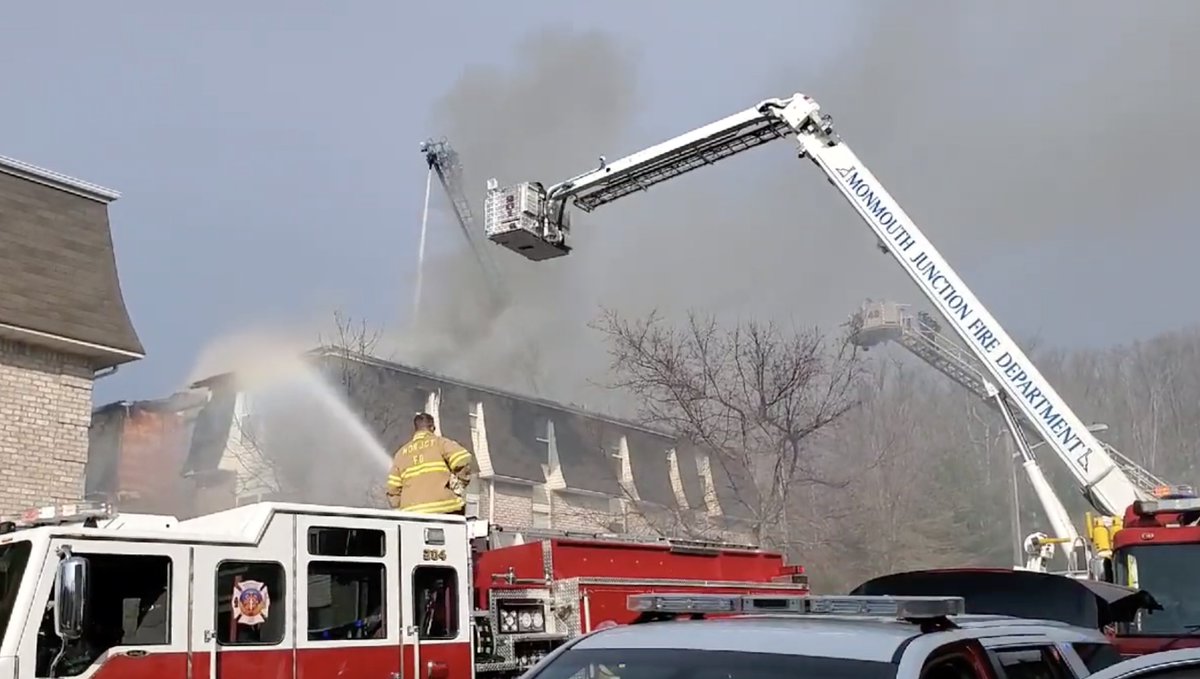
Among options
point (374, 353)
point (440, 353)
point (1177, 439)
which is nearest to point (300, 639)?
point (374, 353)

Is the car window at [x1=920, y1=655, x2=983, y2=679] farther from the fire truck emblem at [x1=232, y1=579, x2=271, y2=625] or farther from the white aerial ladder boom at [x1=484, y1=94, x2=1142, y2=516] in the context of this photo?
the white aerial ladder boom at [x1=484, y1=94, x2=1142, y2=516]

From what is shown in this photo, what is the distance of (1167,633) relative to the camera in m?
6.84

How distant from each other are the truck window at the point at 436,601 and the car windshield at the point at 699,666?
329cm

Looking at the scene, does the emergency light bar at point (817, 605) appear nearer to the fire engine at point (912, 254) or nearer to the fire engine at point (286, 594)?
the fire engine at point (286, 594)

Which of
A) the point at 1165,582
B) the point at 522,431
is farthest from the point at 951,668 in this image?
the point at 522,431

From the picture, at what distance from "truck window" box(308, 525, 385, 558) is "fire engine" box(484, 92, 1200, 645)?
4677mm

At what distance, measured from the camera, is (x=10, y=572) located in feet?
17.5

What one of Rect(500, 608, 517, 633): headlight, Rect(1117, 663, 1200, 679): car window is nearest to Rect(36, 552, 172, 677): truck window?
Rect(500, 608, 517, 633): headlight

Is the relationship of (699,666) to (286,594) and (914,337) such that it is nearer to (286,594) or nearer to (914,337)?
(286,594)

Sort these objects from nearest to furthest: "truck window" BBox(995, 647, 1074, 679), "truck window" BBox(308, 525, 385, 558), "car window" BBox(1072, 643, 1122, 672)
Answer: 1. "truck window" BBox(995, 647, 1074, 679)
2. "car window" BBox(1072, 643, 1122, 672)
3. "truck window" BBox(308, 525, 385, 558)

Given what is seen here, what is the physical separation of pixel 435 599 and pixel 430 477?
4.36 feet

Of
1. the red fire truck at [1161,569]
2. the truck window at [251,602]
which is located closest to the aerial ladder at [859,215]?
the red fire truck at [1161,569]

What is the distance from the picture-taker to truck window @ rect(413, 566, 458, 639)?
256 inches

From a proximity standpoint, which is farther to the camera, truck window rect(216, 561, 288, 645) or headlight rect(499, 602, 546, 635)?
headlight rect(499, 602, 546, 635)
